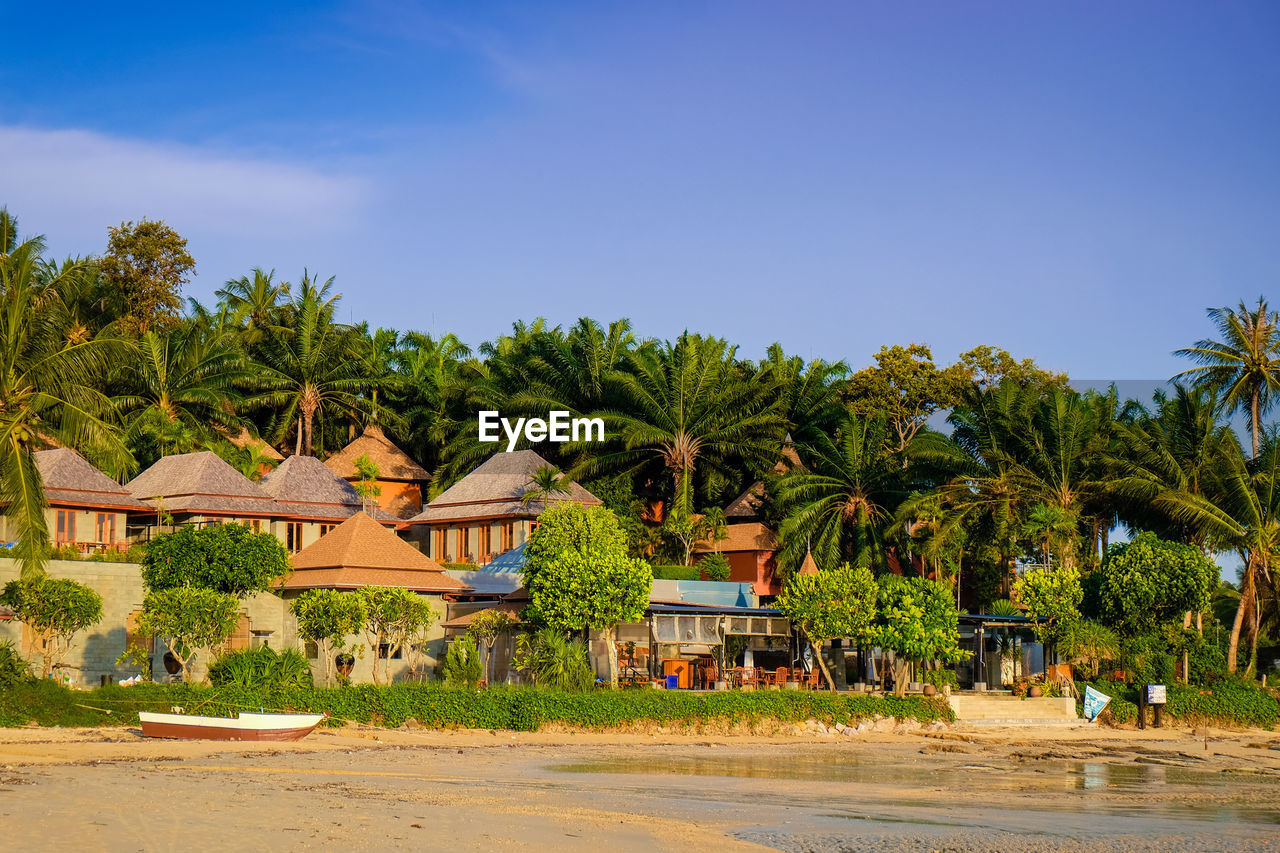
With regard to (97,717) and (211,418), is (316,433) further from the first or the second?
(97,717)

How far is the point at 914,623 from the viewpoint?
3497cm

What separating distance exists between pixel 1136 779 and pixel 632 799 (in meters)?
11.7

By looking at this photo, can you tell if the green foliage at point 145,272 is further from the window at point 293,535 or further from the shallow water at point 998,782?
the shallow water at point 998,782

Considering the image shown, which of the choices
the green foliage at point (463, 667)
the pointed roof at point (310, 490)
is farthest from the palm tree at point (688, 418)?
the green foliage at point (463, 667)

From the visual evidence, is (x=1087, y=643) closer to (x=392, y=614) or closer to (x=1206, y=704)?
(x=1206, y=704)

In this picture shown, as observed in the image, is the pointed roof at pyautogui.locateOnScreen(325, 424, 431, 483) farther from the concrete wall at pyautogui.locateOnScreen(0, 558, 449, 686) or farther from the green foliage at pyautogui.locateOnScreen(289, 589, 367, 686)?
the green foliage at pyautogui.locateOnScreen(289, 589, 367, 686)

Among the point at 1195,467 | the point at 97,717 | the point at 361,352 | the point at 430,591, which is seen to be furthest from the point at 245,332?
the point at 1195,467

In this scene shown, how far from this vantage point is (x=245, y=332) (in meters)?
64.2

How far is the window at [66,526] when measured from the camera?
42656 millimetres

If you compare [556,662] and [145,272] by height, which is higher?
[145,272]

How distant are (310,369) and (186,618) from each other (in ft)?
103

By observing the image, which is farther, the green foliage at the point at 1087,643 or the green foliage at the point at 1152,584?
the green foliage at the point at 1152,584

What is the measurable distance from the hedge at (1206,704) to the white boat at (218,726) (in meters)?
22.6

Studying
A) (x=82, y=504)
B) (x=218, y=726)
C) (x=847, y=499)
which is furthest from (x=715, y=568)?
(x=218, y=726)
